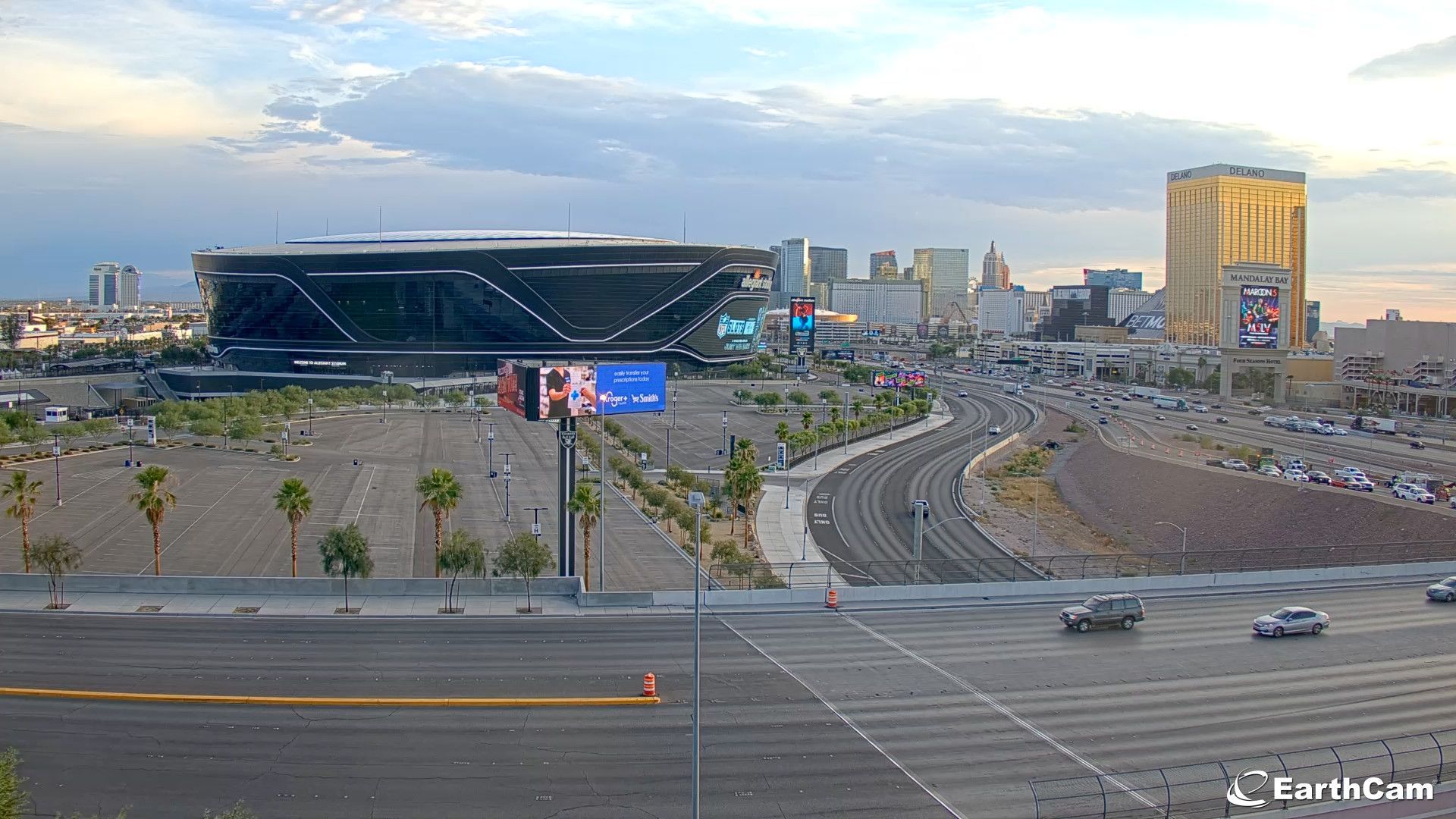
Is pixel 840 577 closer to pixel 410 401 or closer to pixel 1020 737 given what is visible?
pixel 1020 737

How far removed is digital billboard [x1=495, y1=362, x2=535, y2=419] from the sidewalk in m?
11.8

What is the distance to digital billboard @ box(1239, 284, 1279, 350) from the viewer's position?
14000 centimetres

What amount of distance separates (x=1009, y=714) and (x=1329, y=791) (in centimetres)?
705

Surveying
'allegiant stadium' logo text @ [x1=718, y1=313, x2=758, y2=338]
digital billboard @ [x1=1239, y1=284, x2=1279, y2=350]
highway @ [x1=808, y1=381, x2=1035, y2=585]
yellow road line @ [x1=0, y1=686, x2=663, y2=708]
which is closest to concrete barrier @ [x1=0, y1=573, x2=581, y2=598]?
yellow road line @ [x1=0, y1=686, x2=663, y2=708]

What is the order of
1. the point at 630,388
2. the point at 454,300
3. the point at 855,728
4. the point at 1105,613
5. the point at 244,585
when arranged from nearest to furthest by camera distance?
the point at 855,728 < the point at 1105,613 < the point at 244,585 < the point at 630,388 < the point at 454,300

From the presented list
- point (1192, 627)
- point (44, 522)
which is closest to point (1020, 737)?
point (1192, 627)

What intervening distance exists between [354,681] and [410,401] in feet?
319

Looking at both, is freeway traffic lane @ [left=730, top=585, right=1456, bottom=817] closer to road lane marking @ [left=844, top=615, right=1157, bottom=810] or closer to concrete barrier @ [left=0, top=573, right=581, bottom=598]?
road lane marking @ [left=844, top=615, right=1157, bottom=810]

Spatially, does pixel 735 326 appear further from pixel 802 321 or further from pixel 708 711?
pixel 708 711

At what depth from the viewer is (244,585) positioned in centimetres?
3494

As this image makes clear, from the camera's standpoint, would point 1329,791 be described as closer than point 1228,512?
Yes

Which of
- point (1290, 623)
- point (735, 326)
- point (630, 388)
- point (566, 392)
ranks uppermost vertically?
point (735, 326)

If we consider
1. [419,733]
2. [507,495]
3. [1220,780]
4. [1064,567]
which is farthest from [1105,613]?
[507,495]

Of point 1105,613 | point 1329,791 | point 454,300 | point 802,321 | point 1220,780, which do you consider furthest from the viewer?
point 802,321
